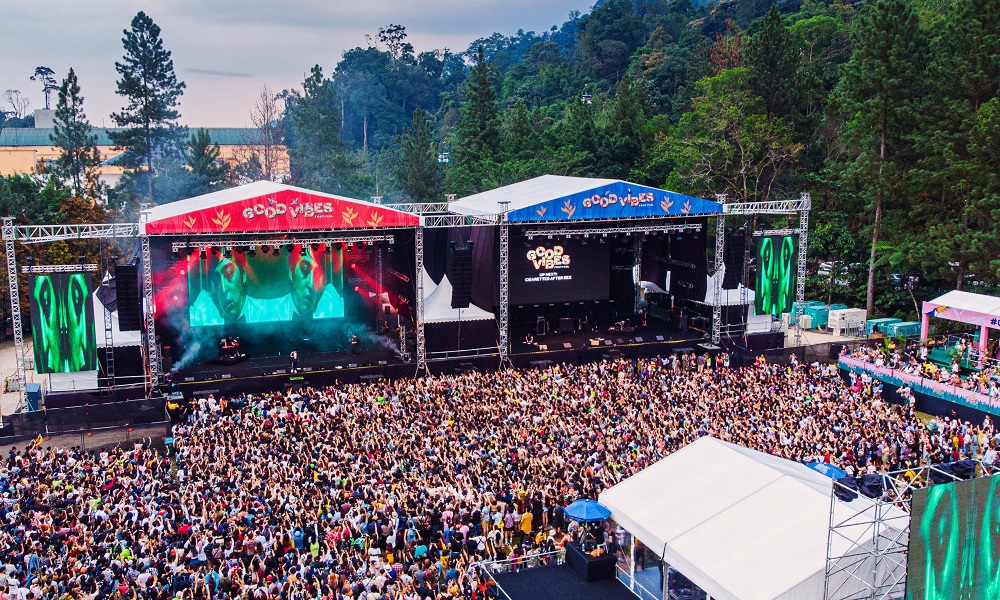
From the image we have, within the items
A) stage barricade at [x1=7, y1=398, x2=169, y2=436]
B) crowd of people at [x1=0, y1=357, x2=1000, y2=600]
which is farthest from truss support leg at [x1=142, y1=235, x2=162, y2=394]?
crowd of people at [x1=0, y1=357, x2=1000, y2=600]

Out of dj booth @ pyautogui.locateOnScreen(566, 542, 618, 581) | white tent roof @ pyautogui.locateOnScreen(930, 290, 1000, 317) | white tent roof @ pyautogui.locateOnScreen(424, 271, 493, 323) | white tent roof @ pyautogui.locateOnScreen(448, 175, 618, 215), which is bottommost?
dj booth @ pyautogui.locateOnScreen(566, 542, 618, 581)

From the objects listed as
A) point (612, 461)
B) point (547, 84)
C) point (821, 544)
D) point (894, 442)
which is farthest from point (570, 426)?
point (547, 84)

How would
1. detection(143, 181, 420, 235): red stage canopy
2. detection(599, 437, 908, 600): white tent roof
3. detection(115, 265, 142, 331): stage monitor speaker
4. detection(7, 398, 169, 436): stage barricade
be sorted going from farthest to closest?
detection(143, 181, 420, 235): red stage canopy → detection(115, 265, 142, 331): stage monitor speaker → detection(7, 398, 169, 436): stage barricade → detection(599, 437, 908, 600): white tent roof

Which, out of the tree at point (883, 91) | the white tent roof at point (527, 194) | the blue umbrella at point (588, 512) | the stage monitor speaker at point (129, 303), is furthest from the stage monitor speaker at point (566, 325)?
the blue umbrella at point (588, 512)

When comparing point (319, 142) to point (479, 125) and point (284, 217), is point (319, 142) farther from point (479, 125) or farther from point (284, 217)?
point (284, 217)

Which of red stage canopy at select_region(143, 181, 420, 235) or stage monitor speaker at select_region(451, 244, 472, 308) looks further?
stage monitor speaker at select_region(451, 244, 472, 308)

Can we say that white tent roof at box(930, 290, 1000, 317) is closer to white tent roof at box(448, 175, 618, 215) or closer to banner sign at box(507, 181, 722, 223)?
banner sign at box(507, 181, 722, 223)
